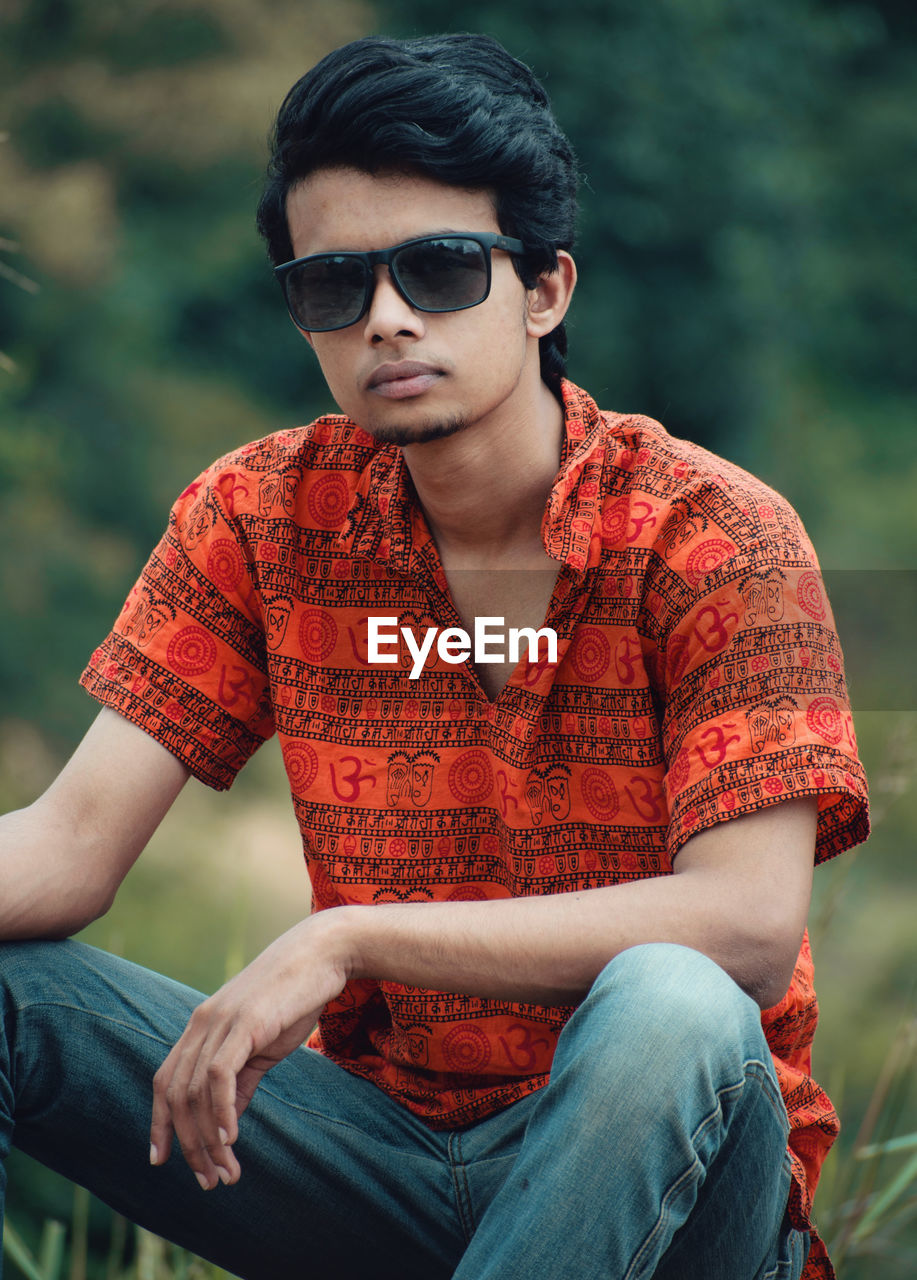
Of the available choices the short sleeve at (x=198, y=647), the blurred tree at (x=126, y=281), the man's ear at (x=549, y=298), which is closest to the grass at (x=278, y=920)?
the blurred tree at (x=126, y=281)

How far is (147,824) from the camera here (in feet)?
5.54

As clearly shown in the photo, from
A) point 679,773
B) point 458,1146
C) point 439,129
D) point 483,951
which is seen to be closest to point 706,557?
point 679,773

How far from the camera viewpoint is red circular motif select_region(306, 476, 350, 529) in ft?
5.81

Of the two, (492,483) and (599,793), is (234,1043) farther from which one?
(492,483)

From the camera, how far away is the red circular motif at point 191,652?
1.74 m

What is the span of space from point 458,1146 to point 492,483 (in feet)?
2.47

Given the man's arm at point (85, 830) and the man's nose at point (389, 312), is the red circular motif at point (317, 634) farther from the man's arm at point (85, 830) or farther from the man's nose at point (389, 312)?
the man's nose at point (389, 312)

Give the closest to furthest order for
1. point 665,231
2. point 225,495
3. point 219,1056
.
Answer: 1. point 219,1056
2. point 225,495
3. point 665,231

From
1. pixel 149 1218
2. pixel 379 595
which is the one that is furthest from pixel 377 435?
pixel 149 1218

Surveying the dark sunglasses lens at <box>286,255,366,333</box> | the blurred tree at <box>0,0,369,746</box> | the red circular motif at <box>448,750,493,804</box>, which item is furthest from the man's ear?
the blurred tree at <box>0,0,369,746</box>

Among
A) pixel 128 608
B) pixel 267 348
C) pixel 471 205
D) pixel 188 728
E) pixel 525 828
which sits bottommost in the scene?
pixel 525 828

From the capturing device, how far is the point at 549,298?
1.82 m

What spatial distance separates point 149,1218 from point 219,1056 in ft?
1.09

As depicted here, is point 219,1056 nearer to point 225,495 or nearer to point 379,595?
point 379,595
